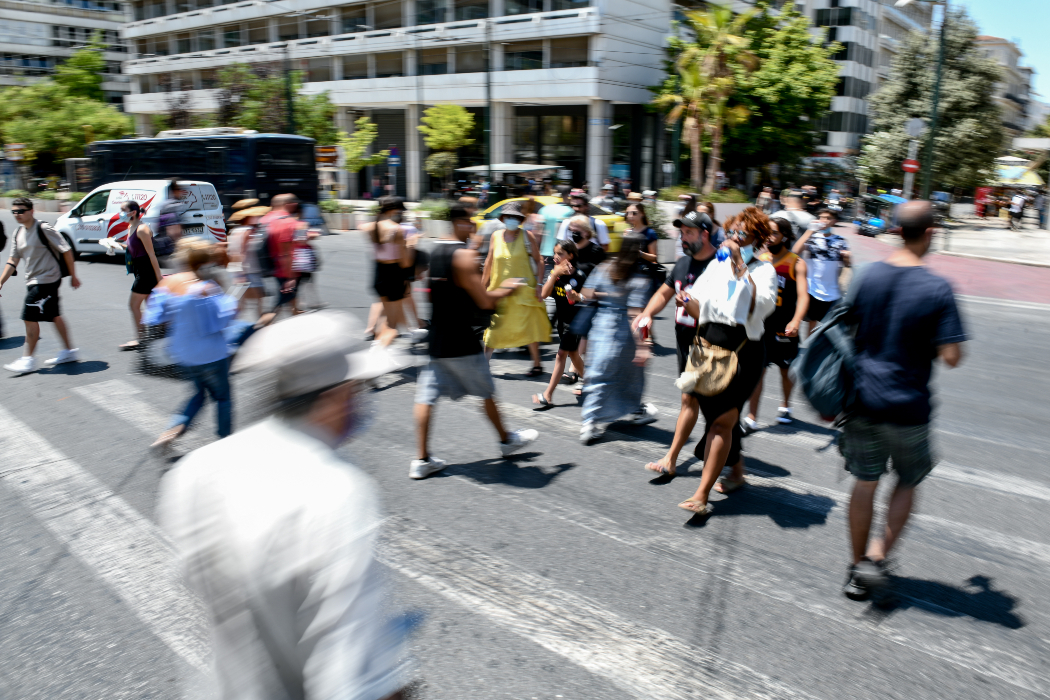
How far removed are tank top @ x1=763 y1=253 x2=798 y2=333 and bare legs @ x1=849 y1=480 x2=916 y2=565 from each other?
2.47 meters

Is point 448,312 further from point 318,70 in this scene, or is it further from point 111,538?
point 318,70

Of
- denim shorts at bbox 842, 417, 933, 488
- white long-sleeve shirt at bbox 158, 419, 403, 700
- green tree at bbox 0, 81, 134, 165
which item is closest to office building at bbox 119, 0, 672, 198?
green tree at bbox 0, 81, 134, 165

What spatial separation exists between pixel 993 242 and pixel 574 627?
26.5 m

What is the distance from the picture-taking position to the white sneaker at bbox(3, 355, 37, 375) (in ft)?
26.5

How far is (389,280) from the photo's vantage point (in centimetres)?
823

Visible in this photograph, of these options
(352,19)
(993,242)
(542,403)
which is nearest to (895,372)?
(542,403)

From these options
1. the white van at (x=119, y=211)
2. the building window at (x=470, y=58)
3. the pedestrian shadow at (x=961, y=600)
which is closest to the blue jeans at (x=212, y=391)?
the pedestrian shadow at (x=961, y=600)

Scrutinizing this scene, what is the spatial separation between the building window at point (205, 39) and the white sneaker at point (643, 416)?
54.7 m

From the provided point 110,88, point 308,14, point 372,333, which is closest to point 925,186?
point 372,333

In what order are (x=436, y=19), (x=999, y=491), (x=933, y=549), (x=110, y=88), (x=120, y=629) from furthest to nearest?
1. (x=110, y=88)
2. (x=436, y=19)
3. (x=999, y=491)
4. (x=933, y=549)
5. (x=120, y=629)

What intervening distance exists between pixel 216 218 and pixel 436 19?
25913mm

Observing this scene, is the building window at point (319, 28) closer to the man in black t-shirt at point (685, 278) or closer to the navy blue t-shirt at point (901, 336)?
the man in black t-shirt at point (685, 278)

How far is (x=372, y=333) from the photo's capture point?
9430 millimetres

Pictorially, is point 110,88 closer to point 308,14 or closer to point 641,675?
point 308,14
